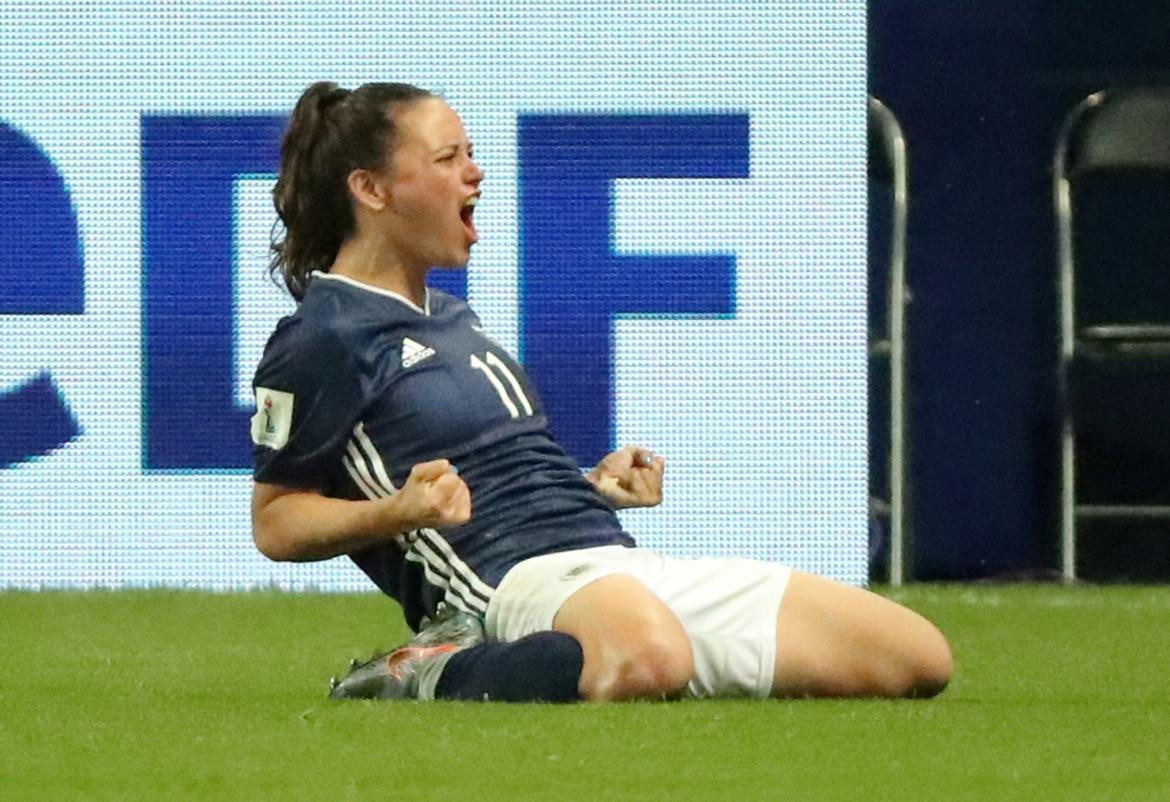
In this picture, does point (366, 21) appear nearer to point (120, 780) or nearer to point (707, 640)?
point (707, 640)

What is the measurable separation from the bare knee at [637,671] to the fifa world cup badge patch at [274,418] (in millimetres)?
487

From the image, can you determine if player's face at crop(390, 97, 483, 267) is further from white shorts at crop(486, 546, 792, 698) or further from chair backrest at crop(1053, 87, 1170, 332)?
chair backrest at crop(1053, 87, 1170, 332)

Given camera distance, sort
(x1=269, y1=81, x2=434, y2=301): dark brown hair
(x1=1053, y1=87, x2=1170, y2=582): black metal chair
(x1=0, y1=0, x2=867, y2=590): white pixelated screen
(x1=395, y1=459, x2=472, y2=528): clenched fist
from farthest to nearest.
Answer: (x1=1053, y1=87, x2=1170, y2=582): black metal chair
(x1=0, y1=0, x2=867, y2=590): white pixelated screen
(x1=269, y1=81, x2=434, y2=301): dark brown hair
(x1=395, y1=459, x2=472, y2=528): clenched fist

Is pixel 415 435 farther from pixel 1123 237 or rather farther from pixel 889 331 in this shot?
pixel 1123 237

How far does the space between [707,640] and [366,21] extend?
258 centimetres

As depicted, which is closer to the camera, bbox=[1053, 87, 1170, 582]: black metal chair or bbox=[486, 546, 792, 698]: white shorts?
bbox=[486, 546, 792, 698]: white shorts

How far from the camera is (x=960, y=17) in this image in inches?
235

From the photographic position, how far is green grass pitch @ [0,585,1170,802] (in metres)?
2.47

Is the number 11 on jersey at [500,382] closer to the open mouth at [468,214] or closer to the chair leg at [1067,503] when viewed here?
the open mouth at [468,214]

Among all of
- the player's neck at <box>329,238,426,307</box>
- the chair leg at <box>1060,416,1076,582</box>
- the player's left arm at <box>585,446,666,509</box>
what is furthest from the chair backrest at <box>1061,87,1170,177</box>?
the player's neck at <box>329,238,426,307</box>

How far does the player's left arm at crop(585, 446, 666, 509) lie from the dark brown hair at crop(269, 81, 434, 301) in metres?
0.46

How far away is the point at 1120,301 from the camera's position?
614 cm

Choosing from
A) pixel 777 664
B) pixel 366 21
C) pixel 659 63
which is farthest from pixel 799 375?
pixel 777 664

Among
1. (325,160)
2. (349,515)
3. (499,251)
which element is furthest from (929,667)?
(499,251)
